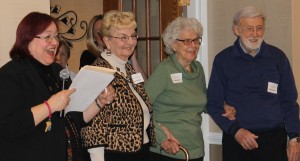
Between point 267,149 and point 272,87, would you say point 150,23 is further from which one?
point 267,149

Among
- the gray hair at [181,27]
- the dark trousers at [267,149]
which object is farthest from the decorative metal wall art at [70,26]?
the dark trousers at [267,149]

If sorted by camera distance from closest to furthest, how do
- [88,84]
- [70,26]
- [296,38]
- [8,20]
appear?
[88,84] → [8,20] → [296,38] → [70,26]

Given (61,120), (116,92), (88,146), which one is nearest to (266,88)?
(116,92)

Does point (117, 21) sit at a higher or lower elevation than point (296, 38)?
higher

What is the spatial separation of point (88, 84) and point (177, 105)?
0.95 m

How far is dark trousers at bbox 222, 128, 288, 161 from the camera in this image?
128 inches

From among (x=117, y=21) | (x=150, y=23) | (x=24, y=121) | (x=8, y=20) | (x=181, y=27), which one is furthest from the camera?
(x=150, y=23)

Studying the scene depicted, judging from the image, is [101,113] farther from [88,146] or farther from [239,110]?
[239,110]

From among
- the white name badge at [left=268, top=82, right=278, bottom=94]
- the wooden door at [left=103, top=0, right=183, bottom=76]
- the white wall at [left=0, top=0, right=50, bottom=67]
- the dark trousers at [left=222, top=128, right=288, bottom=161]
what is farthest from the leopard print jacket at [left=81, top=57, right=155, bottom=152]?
the wooden door at [left=103, top=0, right=183, bottom=76]

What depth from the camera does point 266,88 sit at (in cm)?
328

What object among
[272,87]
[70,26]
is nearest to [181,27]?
[272,87]

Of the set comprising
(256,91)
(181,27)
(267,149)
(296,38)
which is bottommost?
(267,149)

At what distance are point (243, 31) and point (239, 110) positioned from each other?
547 millimetres

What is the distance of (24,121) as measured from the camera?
216cm
